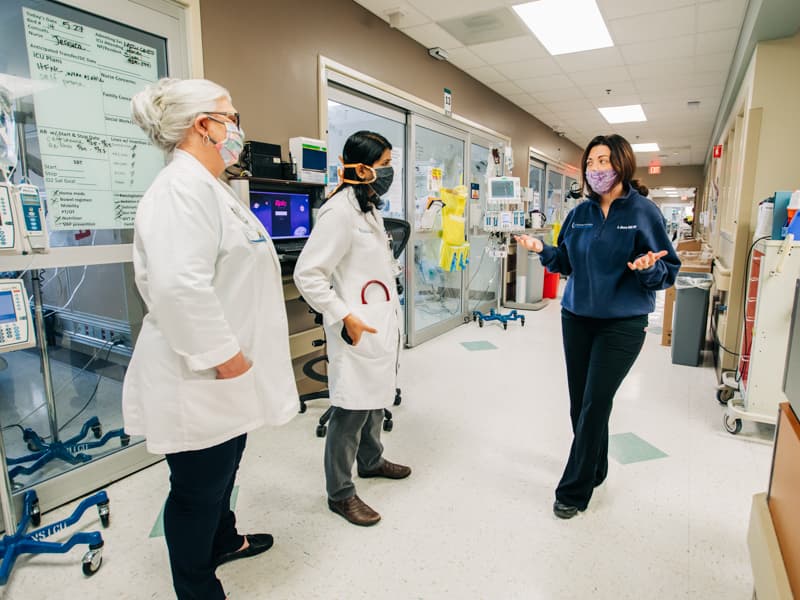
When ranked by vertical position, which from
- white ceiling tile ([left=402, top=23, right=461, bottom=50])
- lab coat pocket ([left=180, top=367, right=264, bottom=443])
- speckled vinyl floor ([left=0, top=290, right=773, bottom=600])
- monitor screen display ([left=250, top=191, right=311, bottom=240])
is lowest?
speckled vinyl floor ([left=0, top=290, right=773, bottom=600])

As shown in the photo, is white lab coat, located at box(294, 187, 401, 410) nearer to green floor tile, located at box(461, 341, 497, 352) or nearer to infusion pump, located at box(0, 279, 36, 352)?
infusion pump, located at box(0, 279, 36, 352)

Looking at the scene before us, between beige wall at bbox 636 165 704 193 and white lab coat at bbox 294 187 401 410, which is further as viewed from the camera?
beige wall at bbox 636 165 704 193

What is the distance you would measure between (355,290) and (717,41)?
4208 mm

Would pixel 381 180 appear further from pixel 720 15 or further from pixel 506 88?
pixel 506 88

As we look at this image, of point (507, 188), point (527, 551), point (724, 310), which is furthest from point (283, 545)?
point (507, 188)

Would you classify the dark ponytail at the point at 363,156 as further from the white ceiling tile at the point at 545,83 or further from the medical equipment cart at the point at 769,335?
the white ceiling tile at the point at 545,83

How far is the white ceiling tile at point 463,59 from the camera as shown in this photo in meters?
4.31

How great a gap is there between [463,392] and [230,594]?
6.68 feet

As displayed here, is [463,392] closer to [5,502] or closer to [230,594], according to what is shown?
[230,594]

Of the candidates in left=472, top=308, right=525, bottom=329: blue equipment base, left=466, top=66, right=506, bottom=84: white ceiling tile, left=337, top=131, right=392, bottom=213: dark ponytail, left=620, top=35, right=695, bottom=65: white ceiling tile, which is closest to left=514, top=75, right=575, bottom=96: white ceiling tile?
left=466, top=66, right=506, bottom=84: white ceiling tile

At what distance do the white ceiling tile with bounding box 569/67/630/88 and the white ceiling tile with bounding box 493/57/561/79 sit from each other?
290mm

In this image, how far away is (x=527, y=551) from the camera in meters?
1.71

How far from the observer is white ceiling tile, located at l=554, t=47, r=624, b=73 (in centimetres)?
431

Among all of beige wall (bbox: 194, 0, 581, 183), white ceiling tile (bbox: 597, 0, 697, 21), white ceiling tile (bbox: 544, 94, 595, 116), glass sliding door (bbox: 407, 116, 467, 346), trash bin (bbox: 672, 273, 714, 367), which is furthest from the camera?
white ceiling tile (bbox: 544, 94, 595, 116)
